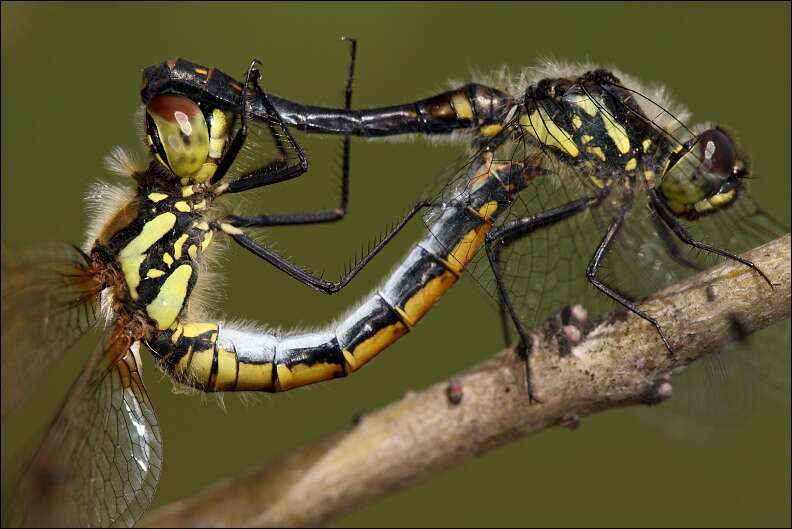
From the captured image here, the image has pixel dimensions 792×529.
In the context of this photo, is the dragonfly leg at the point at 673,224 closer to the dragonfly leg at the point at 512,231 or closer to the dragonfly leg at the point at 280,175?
the dragonfly leg at the point at 512,231

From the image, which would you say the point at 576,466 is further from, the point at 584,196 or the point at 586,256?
the point at 584,196

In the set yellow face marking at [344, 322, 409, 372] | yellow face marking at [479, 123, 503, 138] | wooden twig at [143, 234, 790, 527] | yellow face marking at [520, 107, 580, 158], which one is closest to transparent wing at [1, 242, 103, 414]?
wooden twig at [143, 234, 790, 527]

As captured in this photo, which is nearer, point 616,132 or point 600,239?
point 616,132

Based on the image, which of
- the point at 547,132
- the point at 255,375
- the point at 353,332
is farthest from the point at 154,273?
the point at 547,132

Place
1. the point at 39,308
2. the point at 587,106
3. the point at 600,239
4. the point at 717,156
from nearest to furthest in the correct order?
the point at 39,308 → the point at 717,156 → the point at 587,106 → the point at 600,239

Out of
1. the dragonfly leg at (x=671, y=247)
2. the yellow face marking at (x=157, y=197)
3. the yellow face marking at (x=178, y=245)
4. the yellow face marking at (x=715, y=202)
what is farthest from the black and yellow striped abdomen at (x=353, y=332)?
the yellow face marking at (x=715, y=202)

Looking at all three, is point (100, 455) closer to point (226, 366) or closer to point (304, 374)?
point (226, 366)
